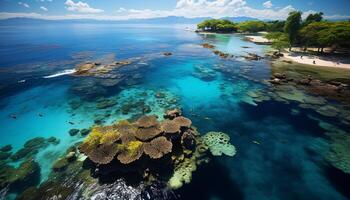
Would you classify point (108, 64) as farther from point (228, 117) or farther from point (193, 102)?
point (228, 117)

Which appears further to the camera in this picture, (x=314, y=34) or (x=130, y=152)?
(x=314, y=34)

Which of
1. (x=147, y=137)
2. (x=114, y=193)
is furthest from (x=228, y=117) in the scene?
(x=114, y=193)

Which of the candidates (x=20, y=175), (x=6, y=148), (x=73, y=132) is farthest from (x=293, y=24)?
(x=6, y=148)

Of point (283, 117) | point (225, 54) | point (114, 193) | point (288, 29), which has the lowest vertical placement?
point (114, 193)

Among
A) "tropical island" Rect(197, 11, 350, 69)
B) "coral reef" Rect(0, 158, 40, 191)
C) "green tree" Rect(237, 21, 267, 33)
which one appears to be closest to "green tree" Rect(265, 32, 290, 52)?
"tropical island" Rect(197, 11, 350, 69)

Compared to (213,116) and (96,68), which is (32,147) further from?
(96,68)

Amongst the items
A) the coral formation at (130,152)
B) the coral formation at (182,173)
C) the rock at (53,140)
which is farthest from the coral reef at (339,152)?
the rock at (53,140)
